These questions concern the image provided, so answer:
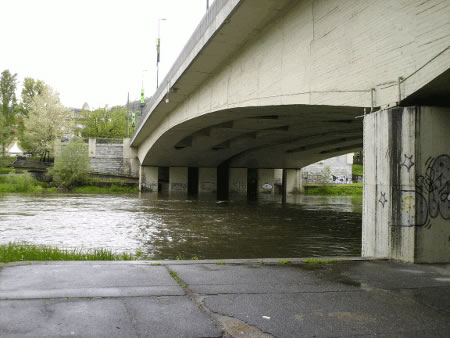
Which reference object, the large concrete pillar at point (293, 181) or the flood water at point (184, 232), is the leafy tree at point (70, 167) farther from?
the large concrete pillar at point (293, 181)

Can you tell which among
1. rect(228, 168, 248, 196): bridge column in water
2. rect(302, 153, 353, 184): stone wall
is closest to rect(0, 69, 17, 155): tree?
rect(228, 168, 248, 196): bridge column in water

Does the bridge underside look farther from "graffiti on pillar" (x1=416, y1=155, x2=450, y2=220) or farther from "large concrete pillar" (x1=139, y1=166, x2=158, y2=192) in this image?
"graffiti on pillar" (x1=416, y1=155, x2=450, y2=220)

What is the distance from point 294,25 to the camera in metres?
10.3

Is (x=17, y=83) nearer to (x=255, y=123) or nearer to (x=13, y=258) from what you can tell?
(x=255, y=123)

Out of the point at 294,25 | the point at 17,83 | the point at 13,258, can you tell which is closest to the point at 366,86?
the point at 294,25

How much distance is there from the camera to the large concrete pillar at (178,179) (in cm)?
4322

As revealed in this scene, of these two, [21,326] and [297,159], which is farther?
[297,159]

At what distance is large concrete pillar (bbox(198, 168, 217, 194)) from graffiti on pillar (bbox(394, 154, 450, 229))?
118 feet

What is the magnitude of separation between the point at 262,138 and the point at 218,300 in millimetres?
23046

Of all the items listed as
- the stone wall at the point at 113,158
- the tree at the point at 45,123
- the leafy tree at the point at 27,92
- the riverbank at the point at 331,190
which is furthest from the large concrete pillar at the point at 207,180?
the leafy tree at the point at 27,92

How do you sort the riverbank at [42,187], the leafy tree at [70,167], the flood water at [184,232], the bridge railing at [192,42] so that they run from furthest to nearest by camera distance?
the leafy tree at [70,167] → the riverbank at [42,187] → the bridge railing at [192,42] → the flood water at [184,232]

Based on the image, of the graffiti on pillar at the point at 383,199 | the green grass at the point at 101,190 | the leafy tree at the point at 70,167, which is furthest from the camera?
the leafy tree at the point at 70,167

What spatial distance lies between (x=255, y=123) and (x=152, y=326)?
17659 millimetres

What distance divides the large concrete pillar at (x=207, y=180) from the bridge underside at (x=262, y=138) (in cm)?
124
